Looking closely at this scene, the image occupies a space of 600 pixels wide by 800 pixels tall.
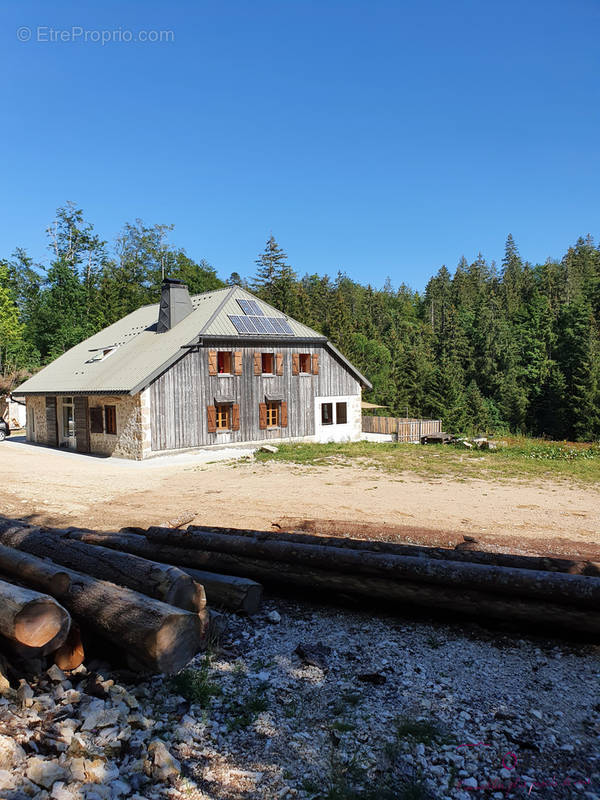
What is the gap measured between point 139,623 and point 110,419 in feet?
62.2

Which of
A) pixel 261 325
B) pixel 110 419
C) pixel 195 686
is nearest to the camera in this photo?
pixel 195 686

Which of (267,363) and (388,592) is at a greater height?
(267,363)

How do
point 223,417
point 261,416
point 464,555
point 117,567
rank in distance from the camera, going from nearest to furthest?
point 117,567
point 464,555
point 223,417
point 261,416

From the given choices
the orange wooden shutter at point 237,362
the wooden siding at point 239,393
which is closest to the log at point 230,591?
the wooden siding at point 239,393

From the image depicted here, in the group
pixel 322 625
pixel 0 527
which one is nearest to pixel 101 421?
pixel 0 527

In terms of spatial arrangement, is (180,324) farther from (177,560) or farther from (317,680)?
(317,680)

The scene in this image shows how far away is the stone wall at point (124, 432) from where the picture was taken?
2005 centimetres

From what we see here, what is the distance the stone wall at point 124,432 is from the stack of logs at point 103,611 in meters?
15.2

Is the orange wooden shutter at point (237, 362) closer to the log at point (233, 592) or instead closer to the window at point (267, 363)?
the window at point (267, 363)

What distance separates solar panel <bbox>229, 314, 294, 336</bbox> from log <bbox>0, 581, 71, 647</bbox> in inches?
778

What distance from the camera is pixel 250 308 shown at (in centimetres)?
2483

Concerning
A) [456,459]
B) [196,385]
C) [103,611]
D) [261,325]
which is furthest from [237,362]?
[103,611]

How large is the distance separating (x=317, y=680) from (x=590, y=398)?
51860mm

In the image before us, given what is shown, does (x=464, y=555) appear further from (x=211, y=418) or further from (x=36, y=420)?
(x=36, y=420)
